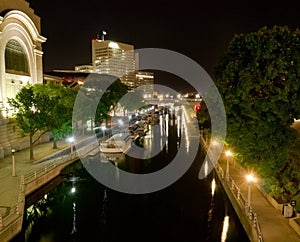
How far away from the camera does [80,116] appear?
35.7m

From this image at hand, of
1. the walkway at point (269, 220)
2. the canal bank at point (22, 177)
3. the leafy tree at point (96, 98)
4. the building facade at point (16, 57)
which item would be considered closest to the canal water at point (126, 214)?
the canal bank at point (22, 177)

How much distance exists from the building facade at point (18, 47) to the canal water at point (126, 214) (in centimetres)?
1615

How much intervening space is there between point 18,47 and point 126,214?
29189 mm

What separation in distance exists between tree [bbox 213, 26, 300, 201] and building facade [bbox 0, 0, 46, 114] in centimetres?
2528

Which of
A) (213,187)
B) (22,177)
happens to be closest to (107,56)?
(213,187)

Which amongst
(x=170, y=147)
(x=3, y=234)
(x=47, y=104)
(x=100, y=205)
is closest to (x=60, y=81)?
(x=170, y=147)

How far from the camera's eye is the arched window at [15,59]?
35688 millimetres

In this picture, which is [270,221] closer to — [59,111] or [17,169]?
[17,169]

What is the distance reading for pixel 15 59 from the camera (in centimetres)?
3756

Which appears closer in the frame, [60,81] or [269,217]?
[269,217]

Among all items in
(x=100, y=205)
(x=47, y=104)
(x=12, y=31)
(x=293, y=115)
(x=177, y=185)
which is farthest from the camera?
(x=12, y=31)

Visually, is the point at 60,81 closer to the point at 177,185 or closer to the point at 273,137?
the point at 177,185

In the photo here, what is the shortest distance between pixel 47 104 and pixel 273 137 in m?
18.8

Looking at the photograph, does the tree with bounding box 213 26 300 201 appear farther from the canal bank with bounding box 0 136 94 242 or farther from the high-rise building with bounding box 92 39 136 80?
the high-rise building with bounding box 92 39 136 80
